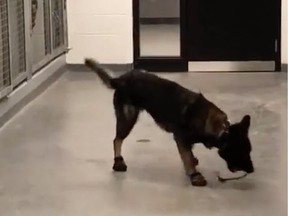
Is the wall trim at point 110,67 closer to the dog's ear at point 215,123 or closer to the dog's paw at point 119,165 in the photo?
the dog's paw at point 119,165

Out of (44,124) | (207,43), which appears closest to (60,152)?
(44,124)

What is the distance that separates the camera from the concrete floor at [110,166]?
13.2ft

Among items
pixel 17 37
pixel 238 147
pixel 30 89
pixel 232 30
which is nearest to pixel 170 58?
pixel 232 30

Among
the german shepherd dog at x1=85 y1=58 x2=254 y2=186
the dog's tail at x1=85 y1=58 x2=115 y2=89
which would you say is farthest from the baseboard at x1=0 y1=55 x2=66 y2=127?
the german shepherd dog at x1=85 y1=58 x2=254 y2=186

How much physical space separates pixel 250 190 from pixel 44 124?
2.04 metres

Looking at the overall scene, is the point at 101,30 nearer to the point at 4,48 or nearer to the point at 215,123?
the point at 4,48


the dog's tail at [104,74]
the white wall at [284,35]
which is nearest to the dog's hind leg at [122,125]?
the dog's tail at [104,74]

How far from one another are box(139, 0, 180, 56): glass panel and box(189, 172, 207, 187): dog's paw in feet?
12.4

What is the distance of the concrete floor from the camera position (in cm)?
402

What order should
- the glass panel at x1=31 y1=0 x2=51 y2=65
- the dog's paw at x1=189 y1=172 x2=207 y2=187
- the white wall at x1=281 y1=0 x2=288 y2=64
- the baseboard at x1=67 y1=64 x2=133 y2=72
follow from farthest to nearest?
1. the baseboard at x1=67 y1=64 x2=133 y2=72
2. the white wall at x1=281 y1=0 x2=288 y2=64
3. the glass panel at x1=31 y1=0 x2=51 y2=65
4. the dog's paw at x1=189 y1=172 x2=207 y2=187

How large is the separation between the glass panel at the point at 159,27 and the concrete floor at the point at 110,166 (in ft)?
4.53

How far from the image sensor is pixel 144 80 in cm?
446

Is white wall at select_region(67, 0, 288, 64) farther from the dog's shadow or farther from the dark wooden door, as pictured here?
the dog's shadow

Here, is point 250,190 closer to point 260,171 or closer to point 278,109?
point 260,171
